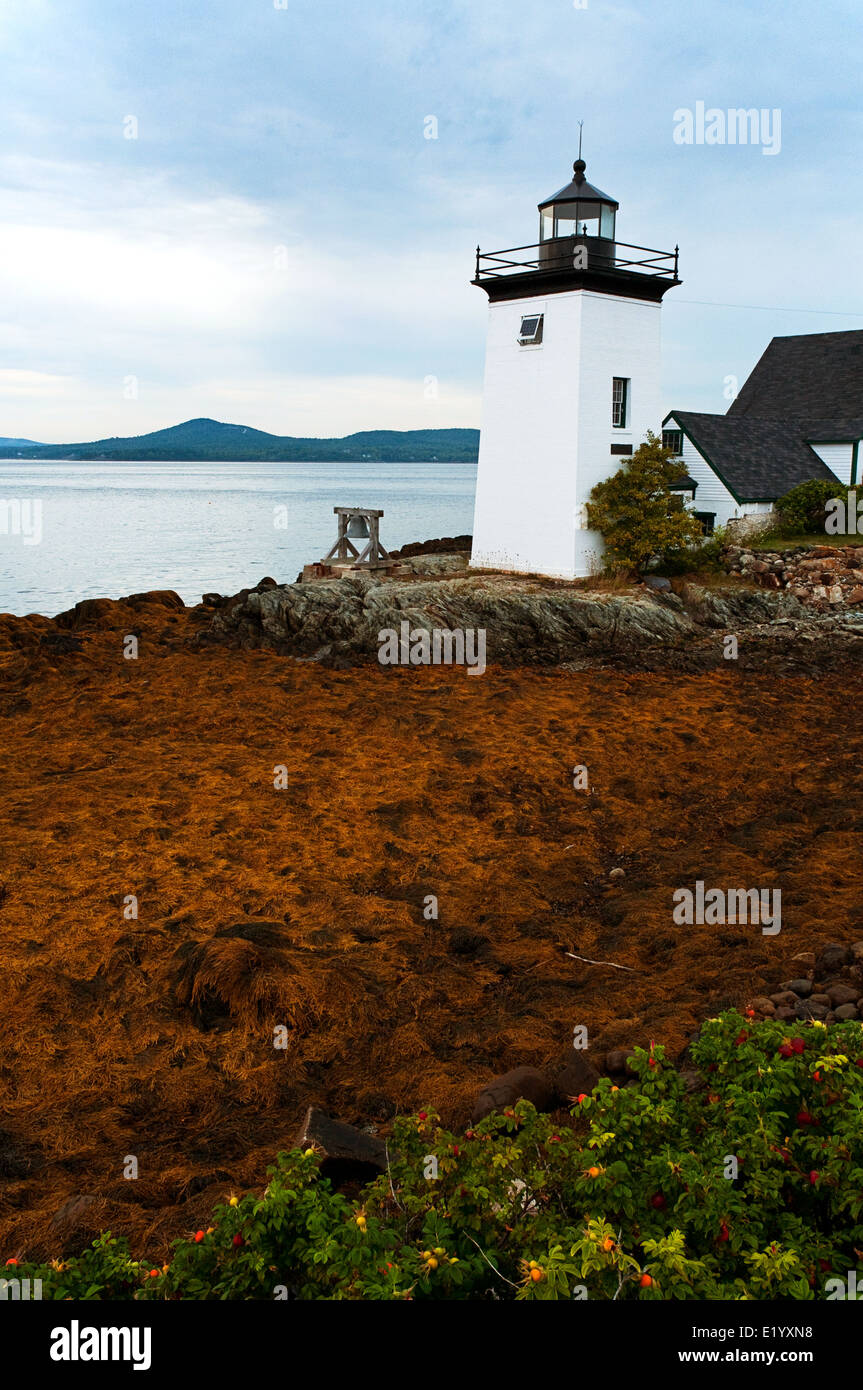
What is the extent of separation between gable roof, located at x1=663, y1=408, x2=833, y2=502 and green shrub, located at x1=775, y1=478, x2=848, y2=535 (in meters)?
0.56

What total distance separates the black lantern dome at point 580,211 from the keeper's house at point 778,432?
7.03 meters

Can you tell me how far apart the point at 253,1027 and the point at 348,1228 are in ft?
15.2

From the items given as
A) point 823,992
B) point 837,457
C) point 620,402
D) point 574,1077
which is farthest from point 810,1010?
point 837,457

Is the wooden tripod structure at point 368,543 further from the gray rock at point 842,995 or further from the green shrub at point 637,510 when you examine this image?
the gray rock at point 842,995

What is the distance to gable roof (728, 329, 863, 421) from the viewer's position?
36.9m

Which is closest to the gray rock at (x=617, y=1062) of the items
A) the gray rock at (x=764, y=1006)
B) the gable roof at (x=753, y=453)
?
the gray rock at (x=764, y=1006)

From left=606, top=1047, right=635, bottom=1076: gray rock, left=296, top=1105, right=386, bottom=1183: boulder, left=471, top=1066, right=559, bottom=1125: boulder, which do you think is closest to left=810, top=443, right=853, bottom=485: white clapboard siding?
left=606, top=1047, right=635, bottom=1076: gray rock

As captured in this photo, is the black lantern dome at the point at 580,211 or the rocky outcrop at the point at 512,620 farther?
the black lantern dome at the point at 580,211

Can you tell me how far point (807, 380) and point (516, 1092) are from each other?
37.5m

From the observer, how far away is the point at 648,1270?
13.2ft

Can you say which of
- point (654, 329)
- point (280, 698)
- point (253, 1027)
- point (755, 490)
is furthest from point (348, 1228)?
point (755, 490)

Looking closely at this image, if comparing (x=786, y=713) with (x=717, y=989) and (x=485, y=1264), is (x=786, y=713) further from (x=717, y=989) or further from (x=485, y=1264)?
(x=485, y=1264)

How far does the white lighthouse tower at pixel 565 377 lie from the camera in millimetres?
26688

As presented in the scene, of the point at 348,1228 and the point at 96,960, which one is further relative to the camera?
the point at 96,960
